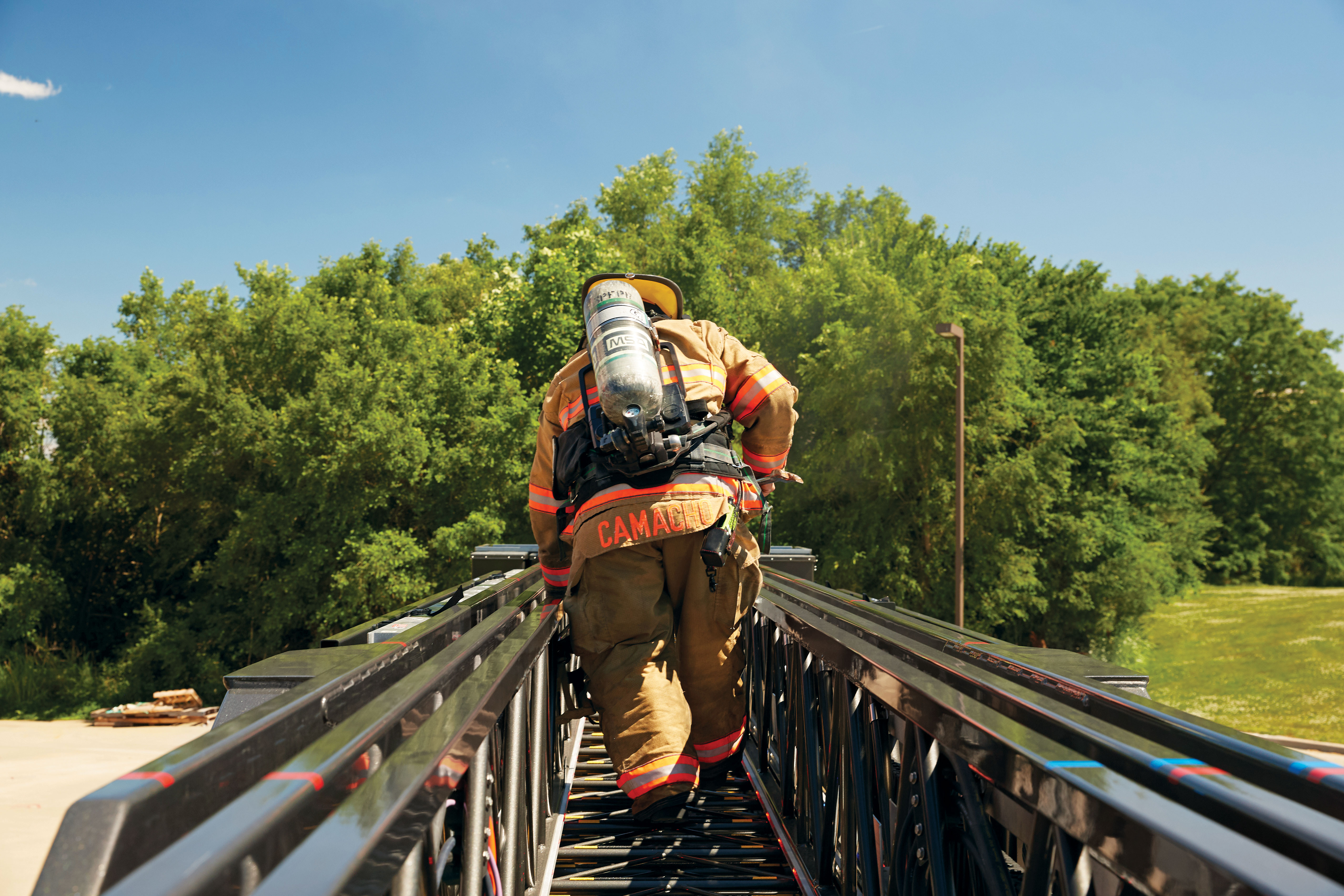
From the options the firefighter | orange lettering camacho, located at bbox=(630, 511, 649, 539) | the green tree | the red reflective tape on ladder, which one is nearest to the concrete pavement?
the firefighter

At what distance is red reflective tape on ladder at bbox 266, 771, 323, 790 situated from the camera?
3.34ft

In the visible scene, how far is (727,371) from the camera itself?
3.58 m

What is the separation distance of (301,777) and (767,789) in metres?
2.90

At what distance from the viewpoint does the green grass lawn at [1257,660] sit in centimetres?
2470

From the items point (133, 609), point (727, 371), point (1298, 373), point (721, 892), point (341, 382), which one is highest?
point (1298, 373)

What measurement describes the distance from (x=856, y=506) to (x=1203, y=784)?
947 inches

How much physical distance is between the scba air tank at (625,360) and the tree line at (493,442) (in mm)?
17655

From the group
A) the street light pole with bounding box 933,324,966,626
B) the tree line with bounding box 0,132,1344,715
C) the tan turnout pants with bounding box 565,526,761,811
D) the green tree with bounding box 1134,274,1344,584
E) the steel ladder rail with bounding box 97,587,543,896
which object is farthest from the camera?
the green tree with bounding box 1134,274,1344,584

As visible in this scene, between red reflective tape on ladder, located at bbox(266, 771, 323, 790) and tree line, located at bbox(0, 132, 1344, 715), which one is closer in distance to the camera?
red reflective tape on ladder, located at bbox(266, 771, 323, 790)

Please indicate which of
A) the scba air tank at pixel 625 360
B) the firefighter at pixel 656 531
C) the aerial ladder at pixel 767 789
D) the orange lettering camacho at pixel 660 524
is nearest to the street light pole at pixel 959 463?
the firefighter at pixel 656 531

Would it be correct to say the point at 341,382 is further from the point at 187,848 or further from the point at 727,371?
the point at 187,848

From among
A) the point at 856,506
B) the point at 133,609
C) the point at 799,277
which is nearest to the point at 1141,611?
the point at 856,506

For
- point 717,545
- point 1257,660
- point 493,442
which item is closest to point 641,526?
point 717,545

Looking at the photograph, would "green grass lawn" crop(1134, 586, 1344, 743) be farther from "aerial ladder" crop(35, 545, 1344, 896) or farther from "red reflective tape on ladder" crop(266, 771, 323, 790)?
"red reflective tape on ladder" crop(266, 771, 323, 790)
